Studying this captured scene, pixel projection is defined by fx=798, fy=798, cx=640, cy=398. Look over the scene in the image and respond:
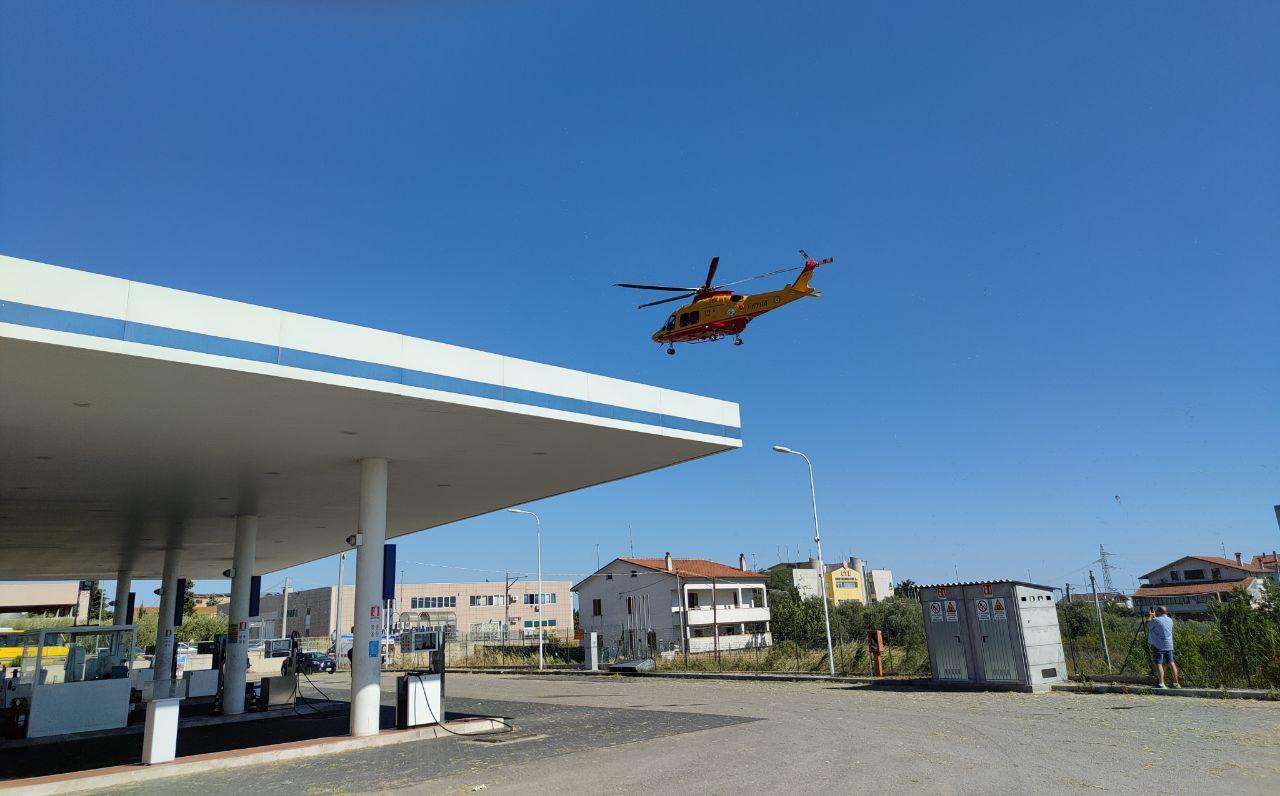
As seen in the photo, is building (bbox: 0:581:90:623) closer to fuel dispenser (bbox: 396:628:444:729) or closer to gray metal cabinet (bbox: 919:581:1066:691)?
fuel dispenser (bbox: 396:628:444:729)

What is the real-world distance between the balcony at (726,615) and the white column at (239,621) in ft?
113

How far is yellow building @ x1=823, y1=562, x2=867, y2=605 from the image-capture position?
103 meters

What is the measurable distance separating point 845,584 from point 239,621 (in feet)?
317

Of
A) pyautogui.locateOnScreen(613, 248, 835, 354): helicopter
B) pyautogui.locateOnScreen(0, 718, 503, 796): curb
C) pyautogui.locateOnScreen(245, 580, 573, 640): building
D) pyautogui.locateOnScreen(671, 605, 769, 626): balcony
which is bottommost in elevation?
→ pyautogui.locateOnScreen(0, 718, 503, 796): curb

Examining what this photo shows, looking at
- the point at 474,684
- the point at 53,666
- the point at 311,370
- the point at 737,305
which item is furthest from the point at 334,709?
the point at 737,305

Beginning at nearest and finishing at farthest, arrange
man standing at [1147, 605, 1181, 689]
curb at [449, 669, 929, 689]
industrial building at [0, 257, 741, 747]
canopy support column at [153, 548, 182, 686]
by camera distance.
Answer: industrial building at [0, 257, 741, 747] < man standing at [1147, 605, 1181, 689] < curb at [449, 669, 929, 689] < canopy support column at [153, 548, 182, 686]

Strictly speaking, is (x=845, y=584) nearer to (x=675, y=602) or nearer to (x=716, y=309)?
(x=675, y=602)

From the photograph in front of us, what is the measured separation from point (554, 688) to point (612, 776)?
15646 mm

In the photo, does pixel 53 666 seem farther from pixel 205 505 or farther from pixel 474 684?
pixel 474 684

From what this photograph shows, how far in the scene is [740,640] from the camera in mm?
55375

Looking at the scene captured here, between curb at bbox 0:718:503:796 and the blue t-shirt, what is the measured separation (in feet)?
42.1

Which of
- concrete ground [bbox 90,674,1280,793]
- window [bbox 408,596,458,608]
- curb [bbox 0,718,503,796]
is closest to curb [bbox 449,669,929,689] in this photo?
concrete ground [bbox 90,674,1280,793]

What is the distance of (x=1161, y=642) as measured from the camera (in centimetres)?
1575

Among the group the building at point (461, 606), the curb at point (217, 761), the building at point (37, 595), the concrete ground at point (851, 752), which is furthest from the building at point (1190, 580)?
the building at point (37, 595)
